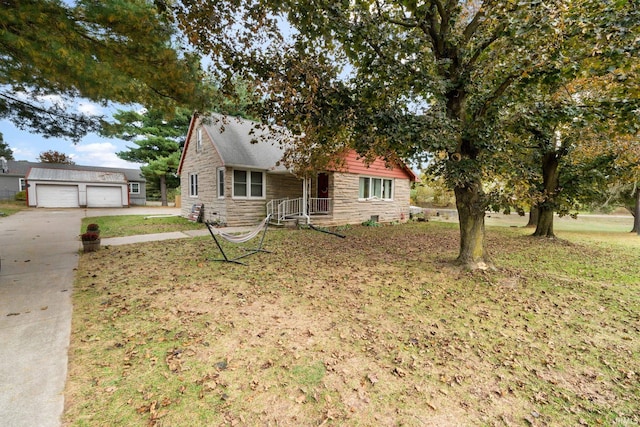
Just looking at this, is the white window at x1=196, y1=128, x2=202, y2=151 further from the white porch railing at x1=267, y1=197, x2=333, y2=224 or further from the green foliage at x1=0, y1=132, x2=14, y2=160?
the green foliage at x1=0, y1=132, x2=14, y2=160

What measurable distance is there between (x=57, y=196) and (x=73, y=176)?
2.12m

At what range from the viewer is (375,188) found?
16.3 meters

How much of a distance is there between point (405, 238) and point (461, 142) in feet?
18.3

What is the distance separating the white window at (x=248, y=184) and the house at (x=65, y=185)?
69.9 ft

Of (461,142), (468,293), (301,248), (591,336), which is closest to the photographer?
(591,336)

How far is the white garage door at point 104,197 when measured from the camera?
85.1 feet

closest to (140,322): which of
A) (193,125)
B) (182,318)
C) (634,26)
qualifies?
(182,318)

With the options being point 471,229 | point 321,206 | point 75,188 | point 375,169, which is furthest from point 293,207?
point 75,188

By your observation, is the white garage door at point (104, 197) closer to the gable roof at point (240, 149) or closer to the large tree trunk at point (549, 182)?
the gable roof at point (240, 149)

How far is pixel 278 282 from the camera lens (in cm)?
535

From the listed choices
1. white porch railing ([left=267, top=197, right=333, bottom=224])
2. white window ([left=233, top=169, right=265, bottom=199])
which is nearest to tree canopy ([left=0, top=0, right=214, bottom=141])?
white window ([left=233, top=169, right=265, bottom=199])

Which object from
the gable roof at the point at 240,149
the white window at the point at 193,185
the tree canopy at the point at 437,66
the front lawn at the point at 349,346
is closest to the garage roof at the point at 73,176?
the white window at the point at 193,185

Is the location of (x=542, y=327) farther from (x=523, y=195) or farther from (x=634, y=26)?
(x=634, y=26)

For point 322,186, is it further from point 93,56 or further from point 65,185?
point 65,185
